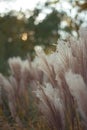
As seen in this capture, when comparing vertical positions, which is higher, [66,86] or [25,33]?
[25,33]

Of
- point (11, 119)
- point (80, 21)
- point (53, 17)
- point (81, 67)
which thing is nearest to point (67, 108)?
point (81, 67)

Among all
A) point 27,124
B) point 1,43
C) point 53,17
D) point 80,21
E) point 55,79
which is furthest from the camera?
point 53,17

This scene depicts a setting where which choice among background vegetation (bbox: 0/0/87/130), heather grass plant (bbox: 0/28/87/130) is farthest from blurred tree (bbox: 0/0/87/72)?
heather grass plant (bbox: 0/28/87/130)

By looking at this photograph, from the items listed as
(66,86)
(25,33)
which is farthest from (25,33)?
(66,86)

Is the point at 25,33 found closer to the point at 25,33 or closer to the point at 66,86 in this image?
the point at 25,33

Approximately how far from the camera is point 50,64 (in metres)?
3.01

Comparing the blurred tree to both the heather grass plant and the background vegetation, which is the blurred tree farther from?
the heather grass plant

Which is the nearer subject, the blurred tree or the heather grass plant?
the heather grass plant

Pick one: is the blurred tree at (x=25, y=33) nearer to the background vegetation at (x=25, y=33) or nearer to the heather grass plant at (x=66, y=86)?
the background vegetation at (x=25, y=33)

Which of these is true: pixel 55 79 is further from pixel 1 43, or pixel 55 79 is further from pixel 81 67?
pixel 1 43

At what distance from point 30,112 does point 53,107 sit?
6.58ft

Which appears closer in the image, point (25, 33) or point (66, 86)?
point (66, 86)

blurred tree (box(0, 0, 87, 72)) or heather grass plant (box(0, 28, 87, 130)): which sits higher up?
blurred tree (box(0, 0, 87, 72))

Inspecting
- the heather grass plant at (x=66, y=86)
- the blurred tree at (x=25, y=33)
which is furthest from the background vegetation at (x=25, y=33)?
the heather grass plant at (x=66, y=86)
